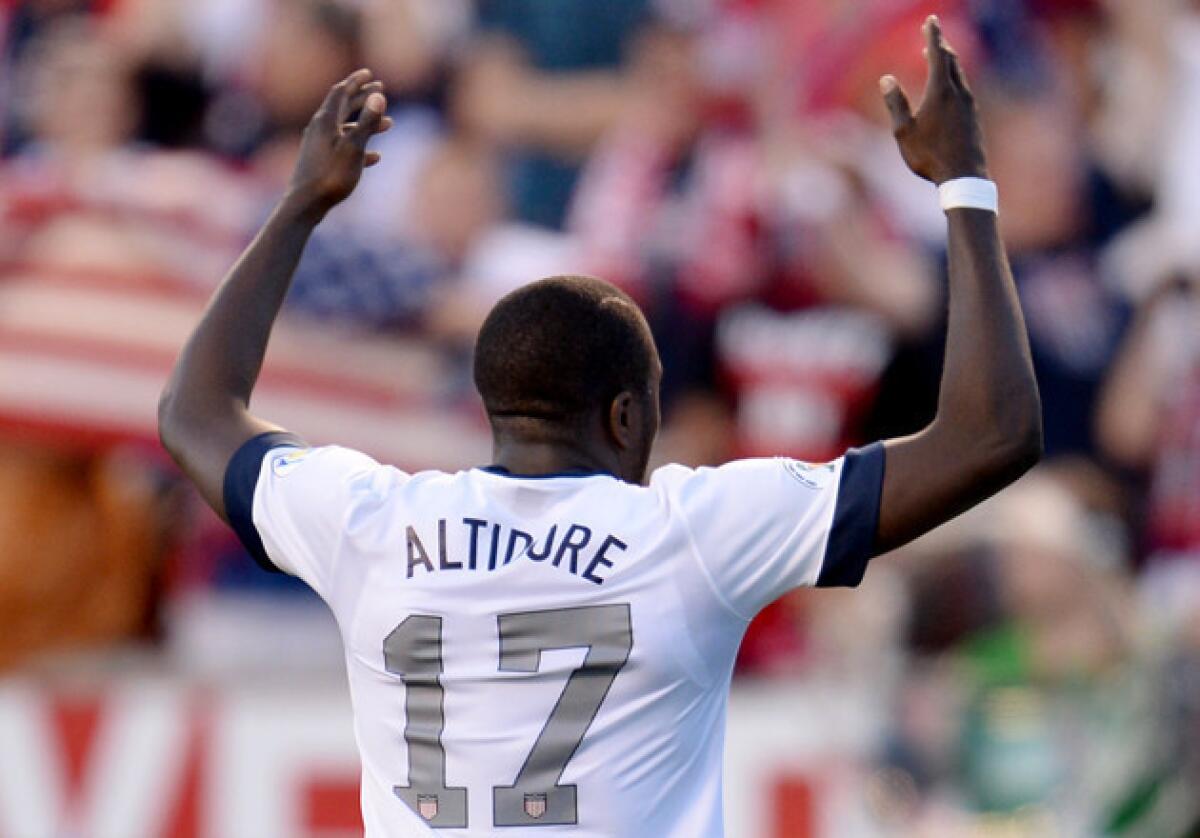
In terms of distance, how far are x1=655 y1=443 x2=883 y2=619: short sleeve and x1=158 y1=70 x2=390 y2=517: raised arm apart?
0.75 metres

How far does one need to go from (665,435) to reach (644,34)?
173 centimetres

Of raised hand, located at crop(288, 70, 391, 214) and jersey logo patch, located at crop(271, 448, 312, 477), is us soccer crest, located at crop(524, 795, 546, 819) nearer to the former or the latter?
jersey logo patch, located at crop(271, 448, 312, 477)

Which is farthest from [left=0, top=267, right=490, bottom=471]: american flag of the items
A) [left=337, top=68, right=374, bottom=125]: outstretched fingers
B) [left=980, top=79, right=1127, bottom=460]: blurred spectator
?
[left=337, top=68, right=374, bottom=125]: outstretched fingers

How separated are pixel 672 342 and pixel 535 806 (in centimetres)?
500

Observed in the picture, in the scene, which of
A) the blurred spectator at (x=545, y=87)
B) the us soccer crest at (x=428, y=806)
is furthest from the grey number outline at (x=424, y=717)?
the blurred spectator at (x=545, y=87)

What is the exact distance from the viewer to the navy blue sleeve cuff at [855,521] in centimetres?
263

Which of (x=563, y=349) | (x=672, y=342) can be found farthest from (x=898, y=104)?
(x=672, y=342)

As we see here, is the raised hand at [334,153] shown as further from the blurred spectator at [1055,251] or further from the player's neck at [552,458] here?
the blurred spectator at [1055,251]

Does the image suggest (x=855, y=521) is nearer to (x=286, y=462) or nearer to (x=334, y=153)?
(x=286, y=462)

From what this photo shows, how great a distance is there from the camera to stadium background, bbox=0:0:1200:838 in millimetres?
7168

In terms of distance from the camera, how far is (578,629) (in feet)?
8.79

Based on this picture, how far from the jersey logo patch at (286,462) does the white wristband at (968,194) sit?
1.02 metres

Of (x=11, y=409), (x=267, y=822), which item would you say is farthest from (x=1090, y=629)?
(x=11, y=409)

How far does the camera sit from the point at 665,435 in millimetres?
7555
